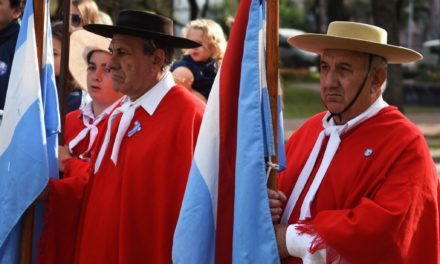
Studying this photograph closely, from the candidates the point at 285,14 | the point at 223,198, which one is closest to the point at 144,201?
the point at 223,198

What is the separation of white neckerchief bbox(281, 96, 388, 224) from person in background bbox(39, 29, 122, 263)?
142 centimetres

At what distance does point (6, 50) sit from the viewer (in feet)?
19.9

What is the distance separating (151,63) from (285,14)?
179ft

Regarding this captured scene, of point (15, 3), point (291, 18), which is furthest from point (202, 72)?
point (291, 18)

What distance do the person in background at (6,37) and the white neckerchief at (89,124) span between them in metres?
0.61

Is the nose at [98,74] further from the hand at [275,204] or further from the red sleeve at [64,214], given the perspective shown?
the hand at [275,204]

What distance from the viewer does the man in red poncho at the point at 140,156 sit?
494 cm

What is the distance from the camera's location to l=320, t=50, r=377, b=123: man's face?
4.23 metres

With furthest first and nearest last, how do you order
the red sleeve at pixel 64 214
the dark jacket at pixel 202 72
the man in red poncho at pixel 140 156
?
the dark jacket at pixel 202 72 → the red sleeve at pixel 64 214 → the man in red poncho at pixel 140 156

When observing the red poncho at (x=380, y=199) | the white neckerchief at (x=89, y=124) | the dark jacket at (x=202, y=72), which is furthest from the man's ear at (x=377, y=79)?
the dark jacket at (x=202, y=72)

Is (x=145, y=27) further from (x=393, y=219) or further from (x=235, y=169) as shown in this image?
(x=393, y=219)

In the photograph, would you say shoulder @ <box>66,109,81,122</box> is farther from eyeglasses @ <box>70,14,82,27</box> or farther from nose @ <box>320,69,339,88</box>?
nose @ <box>320,69,339,88</box>

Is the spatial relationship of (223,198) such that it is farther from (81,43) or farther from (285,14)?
(285,14)

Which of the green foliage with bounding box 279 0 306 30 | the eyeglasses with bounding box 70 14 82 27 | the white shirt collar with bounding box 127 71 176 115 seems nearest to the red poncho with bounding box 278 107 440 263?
the white shirt collar with bounding box 127 71 176 115
